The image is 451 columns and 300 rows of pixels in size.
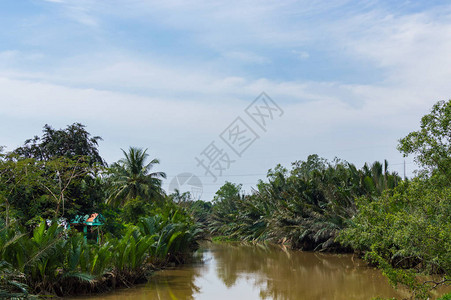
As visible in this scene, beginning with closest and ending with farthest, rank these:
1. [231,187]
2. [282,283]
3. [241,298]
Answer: [241,298] → [282,283] → [231,187]

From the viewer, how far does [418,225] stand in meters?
8.66

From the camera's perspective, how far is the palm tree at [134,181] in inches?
1182

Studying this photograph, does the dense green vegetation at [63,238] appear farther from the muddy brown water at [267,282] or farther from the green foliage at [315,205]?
the green foliage at [315,205]

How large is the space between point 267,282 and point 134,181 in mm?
16871

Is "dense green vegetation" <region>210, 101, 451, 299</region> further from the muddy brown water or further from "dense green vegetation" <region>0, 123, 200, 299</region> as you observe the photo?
"dense green vegetation" <region>0, 123, 200, 299</region>

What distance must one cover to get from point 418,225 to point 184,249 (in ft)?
47.5

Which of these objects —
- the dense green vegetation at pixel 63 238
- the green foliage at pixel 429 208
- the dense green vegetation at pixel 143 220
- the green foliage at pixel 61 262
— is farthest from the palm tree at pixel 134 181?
the green foliage at pixel 429 208

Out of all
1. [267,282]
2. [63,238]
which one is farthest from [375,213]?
[63,238]

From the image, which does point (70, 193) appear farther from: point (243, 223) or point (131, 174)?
point (243, 223)

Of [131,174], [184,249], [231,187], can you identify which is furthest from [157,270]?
[231,187]

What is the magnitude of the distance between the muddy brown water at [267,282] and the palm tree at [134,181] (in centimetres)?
974

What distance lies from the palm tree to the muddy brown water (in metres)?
9.74

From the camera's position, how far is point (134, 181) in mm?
30172

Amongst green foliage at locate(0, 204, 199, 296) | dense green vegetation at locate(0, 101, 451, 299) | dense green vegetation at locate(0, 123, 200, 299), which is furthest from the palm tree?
green foliage at locate(0, 204, 199, 296)
